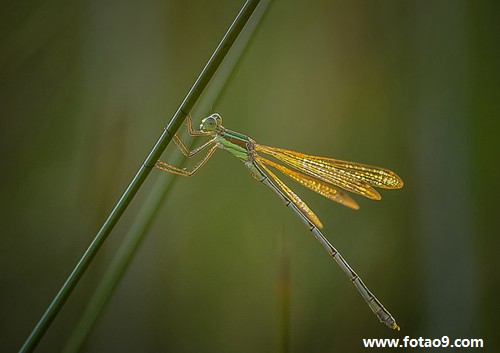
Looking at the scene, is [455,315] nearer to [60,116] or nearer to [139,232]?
[139,232]

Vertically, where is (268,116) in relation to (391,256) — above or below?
above

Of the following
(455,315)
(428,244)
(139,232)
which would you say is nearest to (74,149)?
(139,232)

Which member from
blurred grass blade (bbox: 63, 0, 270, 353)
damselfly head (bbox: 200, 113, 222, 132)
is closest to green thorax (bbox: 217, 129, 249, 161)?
damselfly head (bbox: 200, 113, 222, 132)

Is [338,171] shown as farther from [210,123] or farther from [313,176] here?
[210,123]

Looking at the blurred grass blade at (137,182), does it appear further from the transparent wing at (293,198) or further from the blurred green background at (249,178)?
the transparent wing at (293,198)

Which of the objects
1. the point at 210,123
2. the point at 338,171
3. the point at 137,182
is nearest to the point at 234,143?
the point at 210,123

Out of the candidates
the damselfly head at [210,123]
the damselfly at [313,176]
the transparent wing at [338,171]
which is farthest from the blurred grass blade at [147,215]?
the transparent wing at [338,171]
